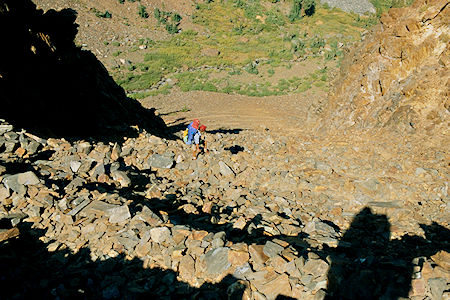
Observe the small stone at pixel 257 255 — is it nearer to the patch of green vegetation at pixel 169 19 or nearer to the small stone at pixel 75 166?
the small stone at pixel 75 166

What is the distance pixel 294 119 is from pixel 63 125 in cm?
1377

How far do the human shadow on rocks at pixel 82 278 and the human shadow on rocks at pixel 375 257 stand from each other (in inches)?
57.2

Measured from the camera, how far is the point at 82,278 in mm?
3971

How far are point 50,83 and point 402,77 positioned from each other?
497 inches

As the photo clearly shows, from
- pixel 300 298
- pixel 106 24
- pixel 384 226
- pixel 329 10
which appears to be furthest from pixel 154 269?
pixel 329 10

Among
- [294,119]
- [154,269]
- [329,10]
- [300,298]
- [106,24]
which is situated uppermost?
[106,24]

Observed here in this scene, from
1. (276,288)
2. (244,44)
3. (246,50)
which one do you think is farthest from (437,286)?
(244,44)

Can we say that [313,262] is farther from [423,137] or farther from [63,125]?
[63,125]

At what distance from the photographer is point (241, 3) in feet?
153

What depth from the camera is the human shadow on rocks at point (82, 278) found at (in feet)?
12.3

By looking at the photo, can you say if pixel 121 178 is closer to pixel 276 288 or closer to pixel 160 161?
pixel 160 161

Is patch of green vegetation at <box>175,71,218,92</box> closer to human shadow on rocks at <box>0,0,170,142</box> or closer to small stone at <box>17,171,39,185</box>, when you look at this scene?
human shadow on rocks at <box>0,0,170,142</box>

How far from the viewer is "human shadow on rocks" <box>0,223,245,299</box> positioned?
3.74 metres

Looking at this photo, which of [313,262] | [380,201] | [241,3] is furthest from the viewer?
[241,3]
